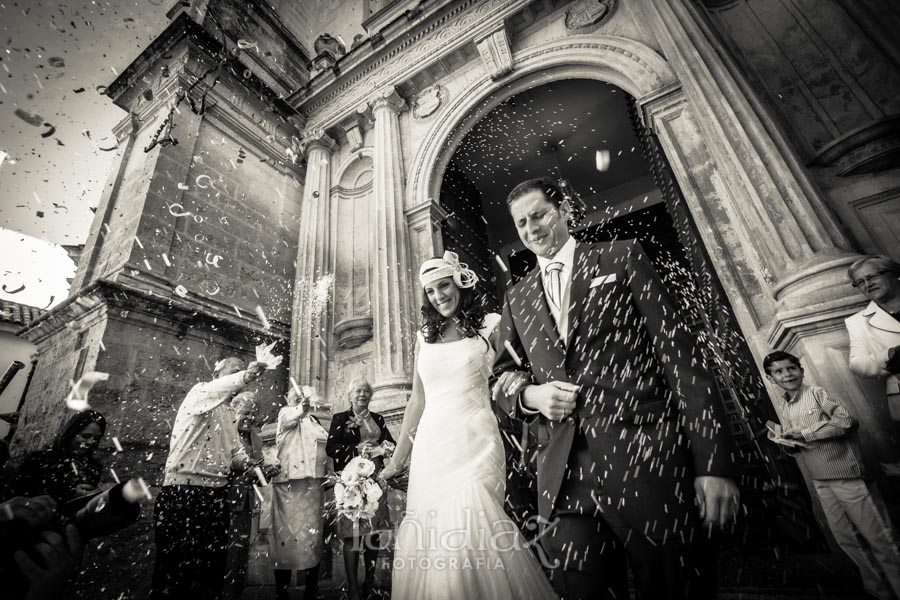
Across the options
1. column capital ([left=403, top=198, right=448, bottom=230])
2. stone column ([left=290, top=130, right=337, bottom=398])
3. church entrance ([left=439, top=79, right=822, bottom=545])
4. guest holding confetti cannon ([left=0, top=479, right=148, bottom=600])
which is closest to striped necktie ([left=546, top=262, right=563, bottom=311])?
church entrance ([left=439, top=79, right=822, bottom=545])

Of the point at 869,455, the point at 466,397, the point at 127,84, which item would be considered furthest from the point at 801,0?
the point at 127,84

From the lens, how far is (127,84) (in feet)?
23.9

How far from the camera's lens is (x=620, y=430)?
3.92ft

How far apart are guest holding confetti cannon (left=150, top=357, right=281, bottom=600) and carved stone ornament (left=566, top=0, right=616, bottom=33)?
6719 millimetres

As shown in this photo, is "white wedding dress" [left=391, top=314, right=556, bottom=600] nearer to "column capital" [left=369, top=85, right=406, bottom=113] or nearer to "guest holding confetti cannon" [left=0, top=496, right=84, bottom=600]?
"guest holding confetti cannon" [left=0, top=496, right=84, bottom=600]

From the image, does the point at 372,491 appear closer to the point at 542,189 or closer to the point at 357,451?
the point at 357,451

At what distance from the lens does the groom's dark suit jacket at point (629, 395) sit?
3.62 feet

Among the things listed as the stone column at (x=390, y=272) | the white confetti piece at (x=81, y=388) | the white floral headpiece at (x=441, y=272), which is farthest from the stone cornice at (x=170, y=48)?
the white floral headpiece at (x=441, y=272)

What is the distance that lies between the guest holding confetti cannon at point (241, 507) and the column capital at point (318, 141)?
220 inches

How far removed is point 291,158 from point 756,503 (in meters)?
9.73

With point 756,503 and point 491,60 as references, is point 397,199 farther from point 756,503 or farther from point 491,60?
point 756,503

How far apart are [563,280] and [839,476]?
9.60ft

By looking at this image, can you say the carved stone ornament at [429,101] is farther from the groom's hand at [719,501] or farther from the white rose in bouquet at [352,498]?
the groom's hand at [719,501]

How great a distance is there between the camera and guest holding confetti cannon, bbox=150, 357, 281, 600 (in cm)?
308
